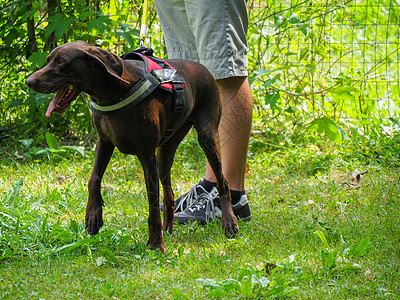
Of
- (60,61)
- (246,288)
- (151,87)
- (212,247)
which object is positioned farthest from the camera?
(212,247)

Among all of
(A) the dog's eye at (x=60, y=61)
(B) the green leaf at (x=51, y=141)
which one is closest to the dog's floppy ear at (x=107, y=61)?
(A) the dog's eye at (x=60, y=61)

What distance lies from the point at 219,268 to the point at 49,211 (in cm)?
134

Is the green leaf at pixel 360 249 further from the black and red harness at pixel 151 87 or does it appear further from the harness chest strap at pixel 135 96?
the harness chest strap at pixel 135 96

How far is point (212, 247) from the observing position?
2984 mm

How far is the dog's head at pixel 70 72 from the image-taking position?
2.38 metres

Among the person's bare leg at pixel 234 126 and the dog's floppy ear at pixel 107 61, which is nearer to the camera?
the dog's floppy ear at pixel 107 61

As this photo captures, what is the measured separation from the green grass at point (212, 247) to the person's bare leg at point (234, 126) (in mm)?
348

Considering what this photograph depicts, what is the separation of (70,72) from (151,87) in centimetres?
41

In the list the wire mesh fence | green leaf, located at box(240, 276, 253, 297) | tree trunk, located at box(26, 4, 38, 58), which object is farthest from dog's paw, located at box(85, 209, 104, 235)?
tree trunk, located at box(26, 4, 38, 58)

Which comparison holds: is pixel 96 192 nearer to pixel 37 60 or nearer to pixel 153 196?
pixel 153 196

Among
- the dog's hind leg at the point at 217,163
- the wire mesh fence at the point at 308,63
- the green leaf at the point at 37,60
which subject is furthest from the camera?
the wire mesh fence at the point at 308,63

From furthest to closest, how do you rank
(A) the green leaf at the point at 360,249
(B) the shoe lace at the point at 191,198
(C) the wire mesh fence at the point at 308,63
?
(C) the wire mesh fence at the point at 308,63 < (B) the shoe lace at the point at 191,198 < (A) the green leaf at the point at 360,249

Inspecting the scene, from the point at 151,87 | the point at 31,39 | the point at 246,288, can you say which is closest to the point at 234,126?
the point at 151,87

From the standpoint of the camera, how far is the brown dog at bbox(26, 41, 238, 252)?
7.94ft
